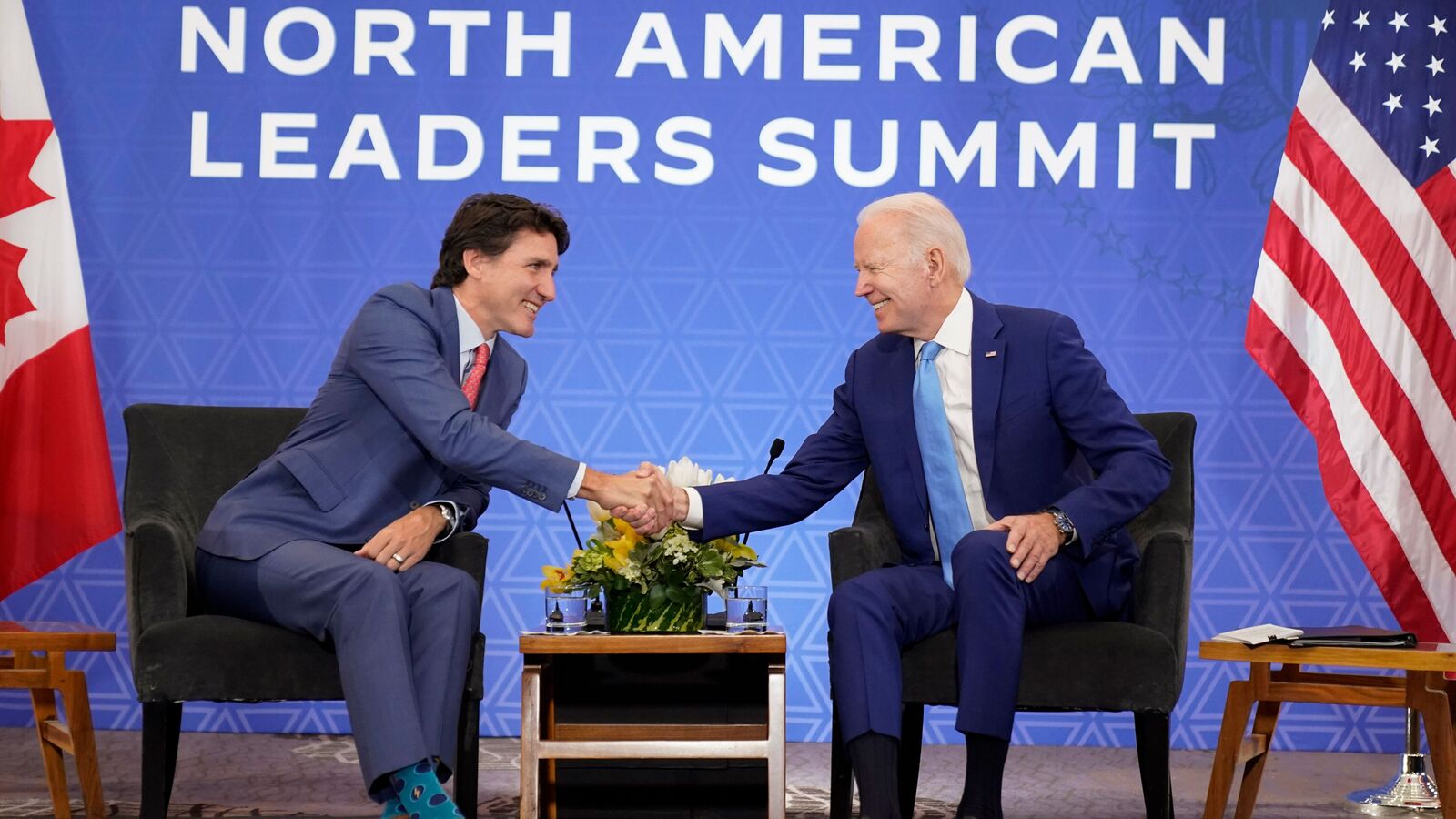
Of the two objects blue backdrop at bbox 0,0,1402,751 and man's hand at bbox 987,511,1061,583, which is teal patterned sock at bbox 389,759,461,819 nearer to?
man's hand at bbox 987,511,1061,583

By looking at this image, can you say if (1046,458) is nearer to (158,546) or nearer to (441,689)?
(441,689)

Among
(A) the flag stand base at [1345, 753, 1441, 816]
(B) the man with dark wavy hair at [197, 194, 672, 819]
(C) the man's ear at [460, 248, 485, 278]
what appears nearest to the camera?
(B) the man with dark wavy hair at [197, 194, 672, 819]

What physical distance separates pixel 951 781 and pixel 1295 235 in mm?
2018

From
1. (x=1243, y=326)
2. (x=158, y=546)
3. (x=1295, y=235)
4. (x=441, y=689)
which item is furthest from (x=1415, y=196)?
(x=158, y=546)

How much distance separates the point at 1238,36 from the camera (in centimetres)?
432

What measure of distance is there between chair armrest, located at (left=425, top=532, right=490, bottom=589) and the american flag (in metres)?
2.60

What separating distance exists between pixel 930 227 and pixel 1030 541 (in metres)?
0.71

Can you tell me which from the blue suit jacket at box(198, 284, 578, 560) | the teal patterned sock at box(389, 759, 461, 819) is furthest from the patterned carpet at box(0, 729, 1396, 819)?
the blue suit jacket at box(198, 284, 578, 560)

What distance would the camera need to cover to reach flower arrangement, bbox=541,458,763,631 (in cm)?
254

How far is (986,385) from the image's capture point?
276 cm

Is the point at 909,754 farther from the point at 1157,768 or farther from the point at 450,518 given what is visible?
the point at 450,518

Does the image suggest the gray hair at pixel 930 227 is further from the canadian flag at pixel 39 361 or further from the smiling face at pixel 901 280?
the canadian flag at pixel 39 361

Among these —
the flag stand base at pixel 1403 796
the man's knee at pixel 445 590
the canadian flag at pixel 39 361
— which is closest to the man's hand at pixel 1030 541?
the man's knee at pixel 445 590

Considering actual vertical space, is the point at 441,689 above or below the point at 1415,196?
below
